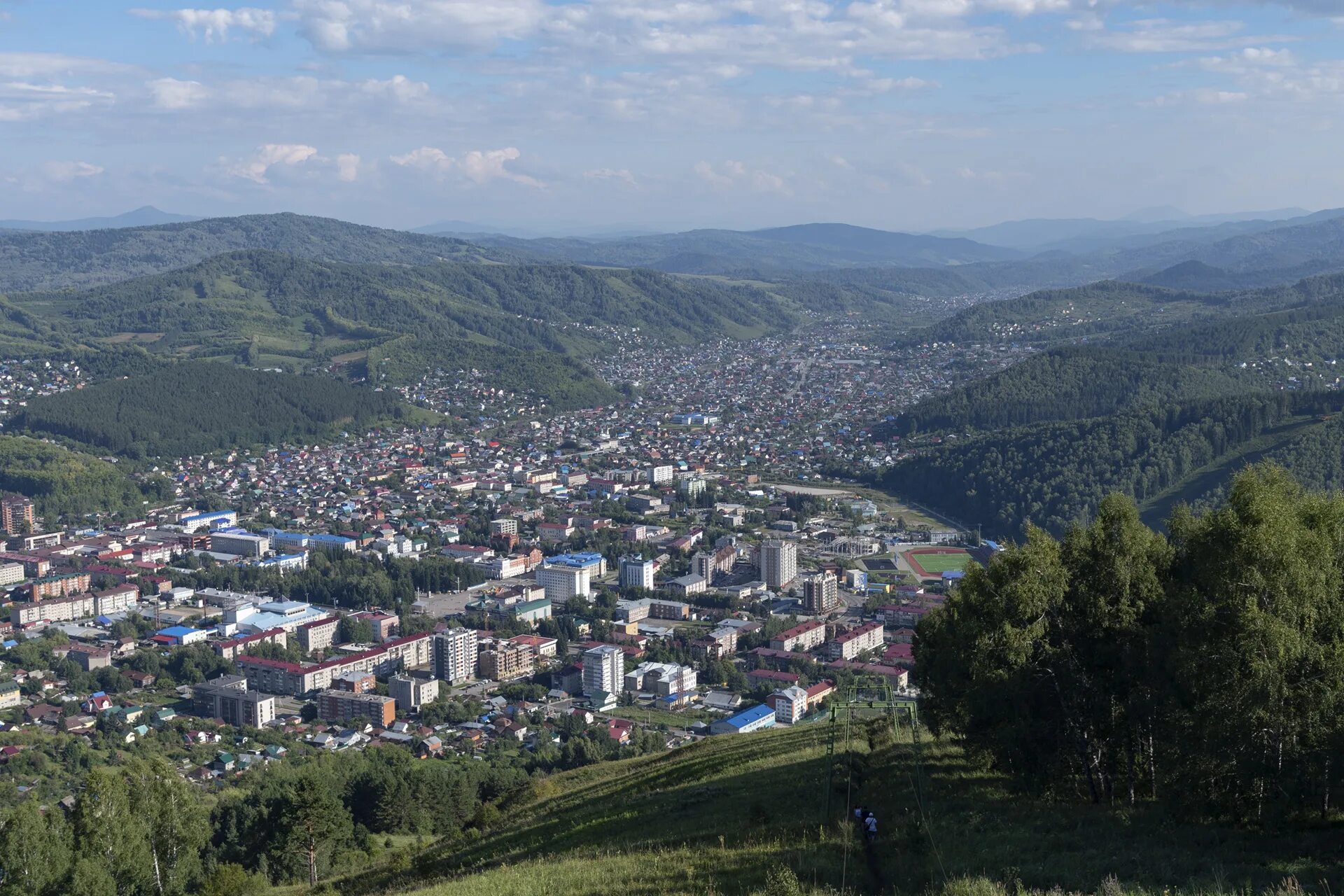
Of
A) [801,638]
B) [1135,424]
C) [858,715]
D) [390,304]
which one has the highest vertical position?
[390,304]

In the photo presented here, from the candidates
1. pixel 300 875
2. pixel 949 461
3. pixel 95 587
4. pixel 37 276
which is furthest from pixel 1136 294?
pixel 37 276

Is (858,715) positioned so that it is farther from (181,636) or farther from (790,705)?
(181,636)

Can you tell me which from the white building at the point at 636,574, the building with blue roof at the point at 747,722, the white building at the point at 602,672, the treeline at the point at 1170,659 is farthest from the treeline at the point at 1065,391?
the treeline at the point at 1170,659

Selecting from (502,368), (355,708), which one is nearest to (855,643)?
(355,708)

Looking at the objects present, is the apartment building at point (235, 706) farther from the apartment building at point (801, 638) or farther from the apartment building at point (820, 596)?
the apartment building at point (820, 596)

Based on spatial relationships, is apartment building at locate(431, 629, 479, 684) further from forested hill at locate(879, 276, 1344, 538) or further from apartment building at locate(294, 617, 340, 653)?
forested hill at locate(879, 276, 1344, 538)

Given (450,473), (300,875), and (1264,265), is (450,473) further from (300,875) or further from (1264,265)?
(1264,265)

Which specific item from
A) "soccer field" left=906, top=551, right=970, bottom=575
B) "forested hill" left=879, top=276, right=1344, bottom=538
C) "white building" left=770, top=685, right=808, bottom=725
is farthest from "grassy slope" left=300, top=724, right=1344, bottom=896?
"soccer field" left=906, top=551, right=970, bottom=575
